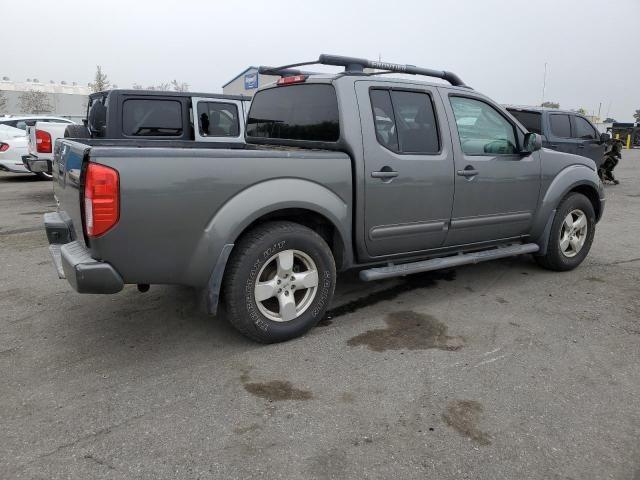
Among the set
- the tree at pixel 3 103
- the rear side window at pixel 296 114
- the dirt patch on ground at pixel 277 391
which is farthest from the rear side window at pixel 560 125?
the tree at pixel 3 103

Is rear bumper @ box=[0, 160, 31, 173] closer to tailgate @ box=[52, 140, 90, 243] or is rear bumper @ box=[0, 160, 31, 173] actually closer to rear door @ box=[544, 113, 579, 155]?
tailgate @ box=[52, 140, 90, 243]

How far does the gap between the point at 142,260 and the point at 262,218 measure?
0.80m

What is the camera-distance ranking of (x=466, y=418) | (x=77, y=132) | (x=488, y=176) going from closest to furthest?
(x=466, y=418)
(x=488, y=176)
(x=77, y=132)

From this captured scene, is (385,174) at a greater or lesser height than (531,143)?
lesser

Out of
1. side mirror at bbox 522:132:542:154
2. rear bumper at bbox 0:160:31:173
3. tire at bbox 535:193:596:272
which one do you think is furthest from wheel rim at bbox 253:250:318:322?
rear bumper at bbox 0:160:31:173

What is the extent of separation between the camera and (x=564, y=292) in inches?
181

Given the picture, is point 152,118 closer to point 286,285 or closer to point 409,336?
point 286,285

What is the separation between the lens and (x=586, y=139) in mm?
11047

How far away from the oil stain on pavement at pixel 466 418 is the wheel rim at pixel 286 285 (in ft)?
3.95

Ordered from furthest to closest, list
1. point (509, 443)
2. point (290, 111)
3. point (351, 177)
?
point (290, 111) → point (351, 177) → point (509, 443)

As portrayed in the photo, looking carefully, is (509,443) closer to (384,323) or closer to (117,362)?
(384,323)

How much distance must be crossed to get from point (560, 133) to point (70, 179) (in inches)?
397

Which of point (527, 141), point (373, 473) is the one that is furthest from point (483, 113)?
point (373, 473)

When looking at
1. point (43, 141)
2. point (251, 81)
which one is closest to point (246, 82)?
point (251, 81)
